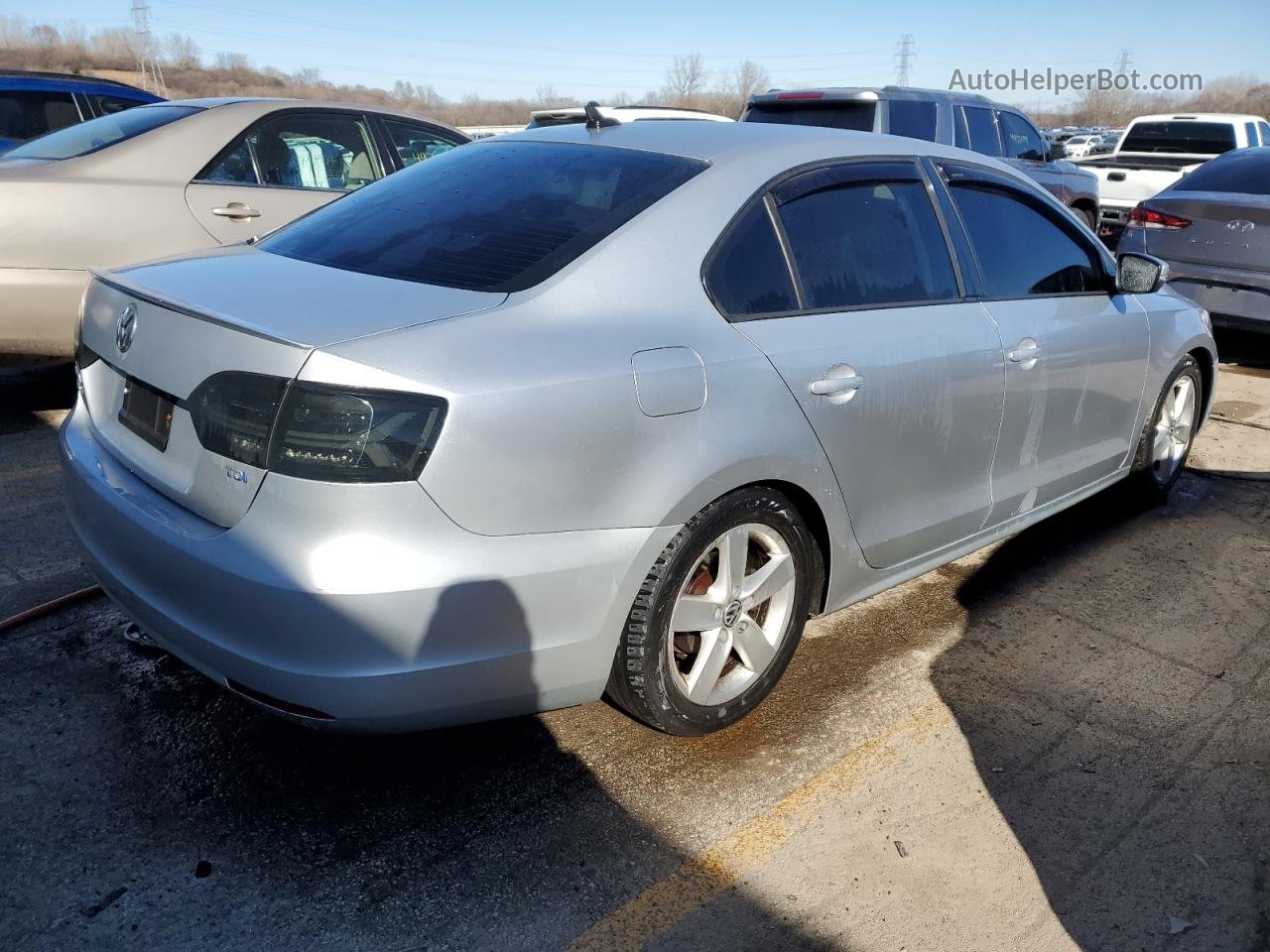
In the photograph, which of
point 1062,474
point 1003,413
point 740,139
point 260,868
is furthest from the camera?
point 1062,474

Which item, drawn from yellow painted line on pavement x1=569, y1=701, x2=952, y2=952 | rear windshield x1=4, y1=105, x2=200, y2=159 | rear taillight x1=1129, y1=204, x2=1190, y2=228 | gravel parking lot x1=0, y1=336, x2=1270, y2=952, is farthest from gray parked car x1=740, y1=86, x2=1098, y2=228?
yellow painted line on pavement x1=569, y1=701, x2=952, y2=952

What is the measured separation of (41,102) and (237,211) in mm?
4445

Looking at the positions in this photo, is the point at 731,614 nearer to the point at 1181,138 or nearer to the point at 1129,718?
the point at 1129,718

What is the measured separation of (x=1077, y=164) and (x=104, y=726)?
13313 millimetres

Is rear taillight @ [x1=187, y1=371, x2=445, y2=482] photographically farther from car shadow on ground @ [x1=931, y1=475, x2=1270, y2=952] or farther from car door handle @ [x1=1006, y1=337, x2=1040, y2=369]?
car door handle @ [x1=1006, y1=337, x2=1040, y2=369]

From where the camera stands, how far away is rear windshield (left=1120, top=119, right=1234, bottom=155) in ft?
45.7

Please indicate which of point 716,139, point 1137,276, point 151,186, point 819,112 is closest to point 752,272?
point 716,139

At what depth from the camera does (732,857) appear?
2.57 m

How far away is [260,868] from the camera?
243 cm

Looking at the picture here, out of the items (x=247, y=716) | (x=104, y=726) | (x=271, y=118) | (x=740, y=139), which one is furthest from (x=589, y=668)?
(x=271, y=118)

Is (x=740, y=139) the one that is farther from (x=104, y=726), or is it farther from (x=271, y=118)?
(x=271, y=118)

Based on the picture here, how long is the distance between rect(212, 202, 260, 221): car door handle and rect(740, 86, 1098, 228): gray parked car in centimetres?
483

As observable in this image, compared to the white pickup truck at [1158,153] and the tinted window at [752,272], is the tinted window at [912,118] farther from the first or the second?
the tinted window at [752,272]

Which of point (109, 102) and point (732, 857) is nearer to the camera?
point (732, 857)
